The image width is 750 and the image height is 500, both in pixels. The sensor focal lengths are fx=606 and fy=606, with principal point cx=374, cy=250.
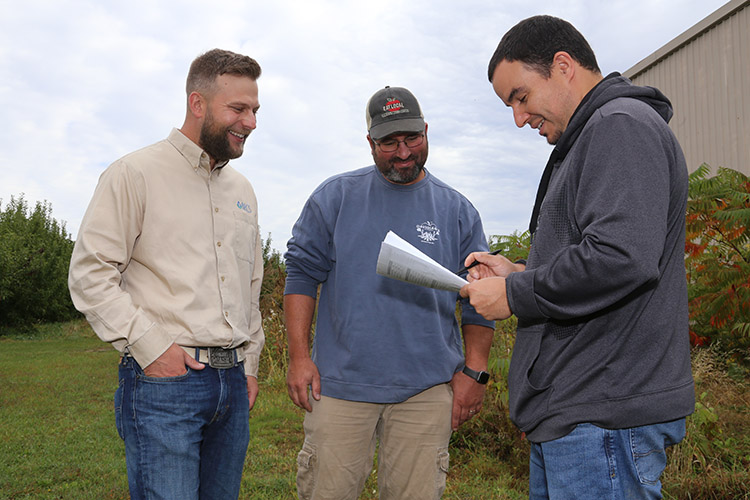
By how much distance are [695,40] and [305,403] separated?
13918 mm

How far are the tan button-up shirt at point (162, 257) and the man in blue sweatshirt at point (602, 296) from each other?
1252mm

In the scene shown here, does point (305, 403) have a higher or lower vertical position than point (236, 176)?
lower

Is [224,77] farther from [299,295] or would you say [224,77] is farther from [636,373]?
[636,373]

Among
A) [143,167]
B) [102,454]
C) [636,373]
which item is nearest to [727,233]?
[636,373]

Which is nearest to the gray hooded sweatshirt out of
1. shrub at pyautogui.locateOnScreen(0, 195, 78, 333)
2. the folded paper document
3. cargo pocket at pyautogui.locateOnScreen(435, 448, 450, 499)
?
the folded paper document

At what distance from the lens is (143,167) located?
8.97 feet

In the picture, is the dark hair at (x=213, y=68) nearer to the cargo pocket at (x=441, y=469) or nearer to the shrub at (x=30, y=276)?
the cargo pocket at (x=441, y=469)

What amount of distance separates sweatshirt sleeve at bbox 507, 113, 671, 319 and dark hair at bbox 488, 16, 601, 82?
388 millimetres

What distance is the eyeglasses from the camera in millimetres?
3404

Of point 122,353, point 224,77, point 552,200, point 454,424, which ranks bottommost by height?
point 454,424

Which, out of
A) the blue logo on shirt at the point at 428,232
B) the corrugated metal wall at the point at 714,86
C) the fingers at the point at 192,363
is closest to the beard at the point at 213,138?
the fingers at the point at 192,363

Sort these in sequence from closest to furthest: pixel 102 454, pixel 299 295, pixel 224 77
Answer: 1. pixel 224 77
2. pixel 299 295
3. pixel 102 454

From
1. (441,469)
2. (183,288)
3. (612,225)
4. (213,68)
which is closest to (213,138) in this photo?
(213,68)

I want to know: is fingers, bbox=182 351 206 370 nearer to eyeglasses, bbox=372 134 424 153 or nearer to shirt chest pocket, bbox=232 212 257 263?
shirt chest pocket, bbox=232 212 257 263
